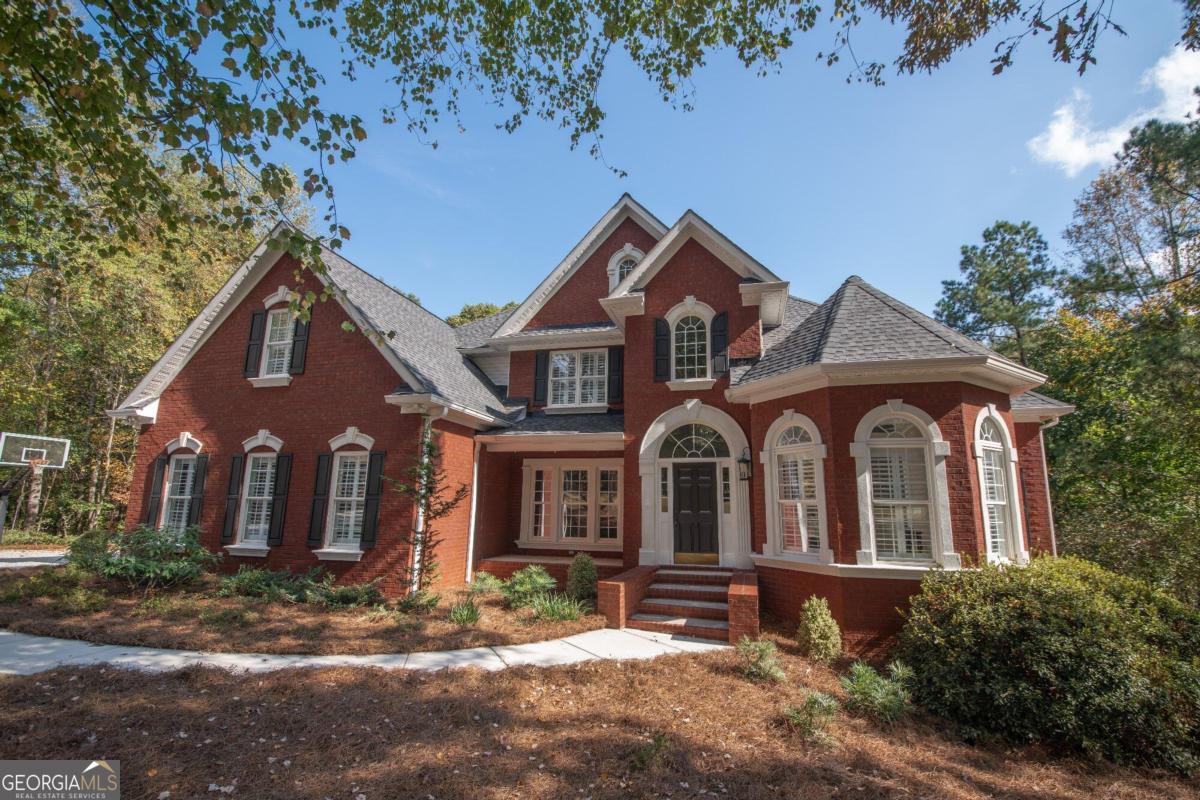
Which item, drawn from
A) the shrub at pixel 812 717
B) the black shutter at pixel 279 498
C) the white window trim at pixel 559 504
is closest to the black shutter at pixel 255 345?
the black shutter at pixel 279 498

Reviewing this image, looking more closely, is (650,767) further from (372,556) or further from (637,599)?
(372,556)

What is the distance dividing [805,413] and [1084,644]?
4576 mm

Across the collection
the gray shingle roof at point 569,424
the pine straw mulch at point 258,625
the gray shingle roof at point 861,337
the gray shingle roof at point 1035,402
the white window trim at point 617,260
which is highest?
the white window trim at point 617,260

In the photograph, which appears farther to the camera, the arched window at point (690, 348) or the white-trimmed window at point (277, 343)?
the white-trimmed window at point (277, 343)

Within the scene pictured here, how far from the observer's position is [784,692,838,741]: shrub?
17.1ft

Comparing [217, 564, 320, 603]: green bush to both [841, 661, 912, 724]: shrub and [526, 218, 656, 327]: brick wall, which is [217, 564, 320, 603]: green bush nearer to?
[526, 218, 656, 327]: brick wall

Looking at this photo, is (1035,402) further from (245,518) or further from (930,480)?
(245,518)

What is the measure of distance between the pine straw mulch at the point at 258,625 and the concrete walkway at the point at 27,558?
4.18m

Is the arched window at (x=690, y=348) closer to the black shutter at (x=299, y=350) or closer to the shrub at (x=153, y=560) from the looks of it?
the black shutter at (x=299, y=350)

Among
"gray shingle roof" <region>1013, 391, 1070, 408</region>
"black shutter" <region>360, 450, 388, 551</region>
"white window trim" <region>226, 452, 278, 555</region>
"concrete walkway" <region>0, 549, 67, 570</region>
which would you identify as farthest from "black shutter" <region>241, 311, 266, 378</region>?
"gray shingle roof" <region>1013, 391, 1070, 408</region>

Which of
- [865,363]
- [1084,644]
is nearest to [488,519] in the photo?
[865,363]

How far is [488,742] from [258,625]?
577 centimetres

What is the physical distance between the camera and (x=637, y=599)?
9.64 meters

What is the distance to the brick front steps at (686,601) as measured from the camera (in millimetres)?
8297
